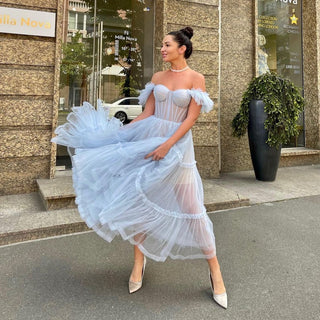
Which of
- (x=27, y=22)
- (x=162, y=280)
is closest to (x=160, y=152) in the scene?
(x=162, y=280)

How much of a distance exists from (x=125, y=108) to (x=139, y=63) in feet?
3.95

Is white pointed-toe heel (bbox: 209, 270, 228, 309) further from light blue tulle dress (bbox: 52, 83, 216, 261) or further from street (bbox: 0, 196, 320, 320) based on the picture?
light blue tulle dress (bbox: 52, 83, 216, 261)

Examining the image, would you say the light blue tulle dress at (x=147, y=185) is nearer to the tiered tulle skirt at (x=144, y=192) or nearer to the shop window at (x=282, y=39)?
the tiered tulle skirt at (x=144, y=192)

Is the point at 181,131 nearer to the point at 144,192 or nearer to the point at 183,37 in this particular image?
the point at 144,192

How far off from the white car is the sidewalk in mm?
2274

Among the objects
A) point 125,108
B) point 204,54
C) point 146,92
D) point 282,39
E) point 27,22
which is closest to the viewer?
point 146,92

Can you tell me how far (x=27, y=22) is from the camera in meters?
4.53

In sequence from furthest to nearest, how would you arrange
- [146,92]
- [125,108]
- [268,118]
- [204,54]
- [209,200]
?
[125,108] → [204,54] → [268,118] → [209,200] → [146,92]

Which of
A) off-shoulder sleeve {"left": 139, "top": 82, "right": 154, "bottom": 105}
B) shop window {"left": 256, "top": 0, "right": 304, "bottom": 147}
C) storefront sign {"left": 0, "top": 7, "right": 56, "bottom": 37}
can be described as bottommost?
off-shoulder sleeve {"left": 139, "top": 82, "right": 154, "bottom": 105}

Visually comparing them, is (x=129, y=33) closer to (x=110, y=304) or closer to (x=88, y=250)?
(x=88, y=250)

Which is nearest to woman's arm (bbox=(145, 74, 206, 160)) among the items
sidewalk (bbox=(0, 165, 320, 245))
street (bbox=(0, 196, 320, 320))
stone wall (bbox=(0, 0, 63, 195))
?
street (bbox=(0, 196, 320, 320))

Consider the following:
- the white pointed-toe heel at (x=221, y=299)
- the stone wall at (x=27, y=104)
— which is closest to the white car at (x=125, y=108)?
the stone wall at (x=27, y=104)

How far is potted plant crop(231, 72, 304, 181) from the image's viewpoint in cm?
542

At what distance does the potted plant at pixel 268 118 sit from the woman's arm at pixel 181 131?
3734mm
